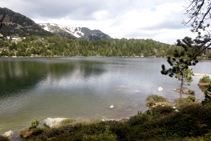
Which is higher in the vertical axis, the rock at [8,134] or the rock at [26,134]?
the rock at [26,134]

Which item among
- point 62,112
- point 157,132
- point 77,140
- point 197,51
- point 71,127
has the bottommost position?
point 62,112

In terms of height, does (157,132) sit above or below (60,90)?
above

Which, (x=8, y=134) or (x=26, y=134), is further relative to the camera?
(x=8, y=134)

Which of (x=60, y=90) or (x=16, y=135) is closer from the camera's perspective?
(x=16, y=135)

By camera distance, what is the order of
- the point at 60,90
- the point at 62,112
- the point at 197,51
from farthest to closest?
the point at 60,90
the point at 62,112
the point at 197,51

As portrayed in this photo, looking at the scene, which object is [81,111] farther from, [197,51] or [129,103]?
[197,51]

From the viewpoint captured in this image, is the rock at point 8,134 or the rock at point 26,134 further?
the rock at point 8,134

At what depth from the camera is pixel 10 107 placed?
2791 centimetres

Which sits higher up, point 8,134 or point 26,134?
point 26,134

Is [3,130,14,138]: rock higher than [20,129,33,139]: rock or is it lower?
lower

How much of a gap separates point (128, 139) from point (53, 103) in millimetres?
25295

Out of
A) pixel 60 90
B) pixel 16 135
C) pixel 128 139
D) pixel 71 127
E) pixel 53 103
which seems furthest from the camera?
pixel 60 90

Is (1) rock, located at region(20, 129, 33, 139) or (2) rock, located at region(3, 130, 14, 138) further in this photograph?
(2) rock, located at region(3, 130, 14, 138)

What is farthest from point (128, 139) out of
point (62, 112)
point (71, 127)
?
point (62, 112)
